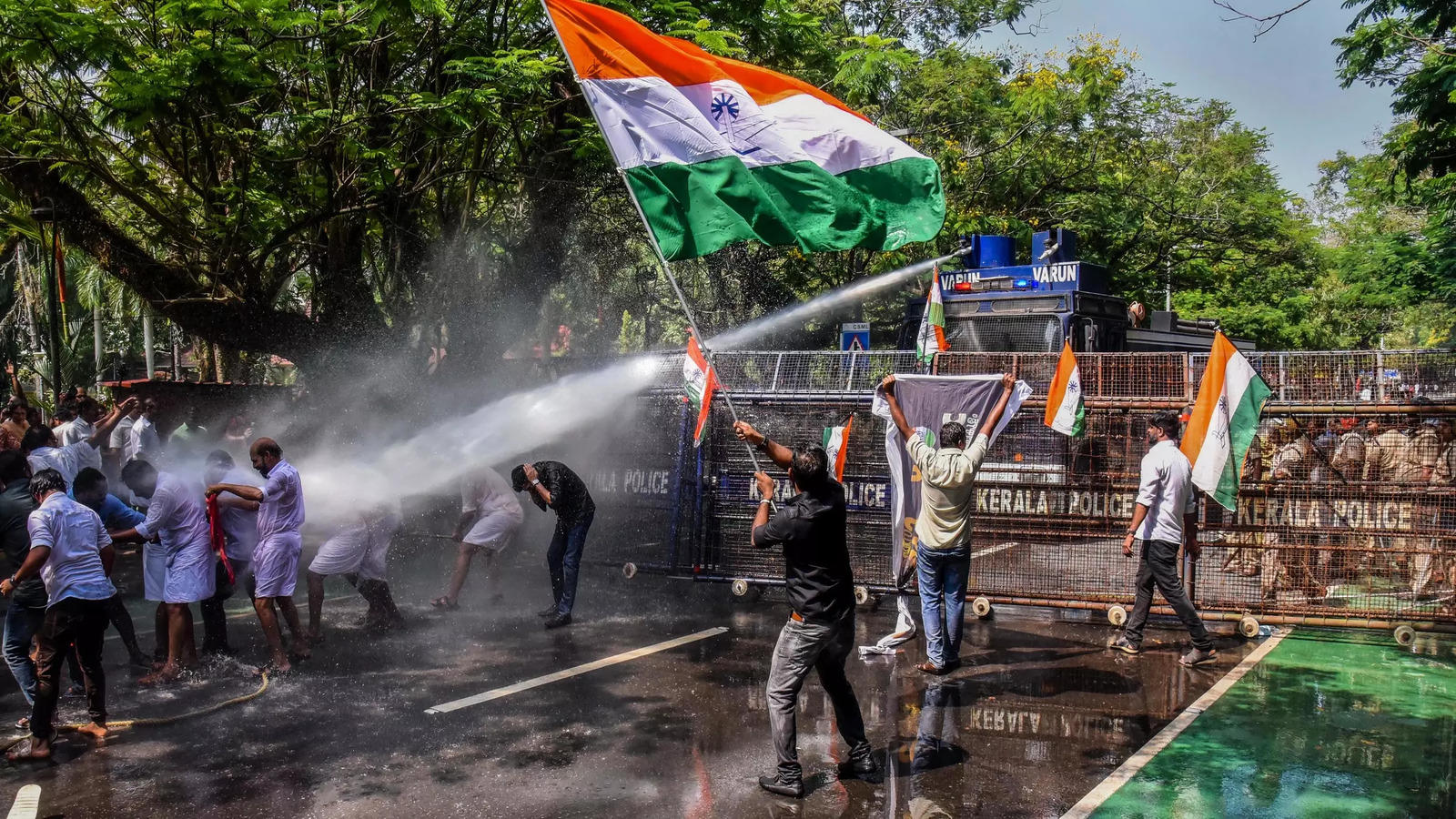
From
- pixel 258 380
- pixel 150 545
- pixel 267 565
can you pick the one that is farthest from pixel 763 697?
pixel 258 380

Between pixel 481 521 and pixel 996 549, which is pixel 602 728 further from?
pixel 996 549

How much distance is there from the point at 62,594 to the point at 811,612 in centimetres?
434

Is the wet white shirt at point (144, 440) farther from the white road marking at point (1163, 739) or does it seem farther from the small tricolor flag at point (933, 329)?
the white road marking at point (1163, 739)

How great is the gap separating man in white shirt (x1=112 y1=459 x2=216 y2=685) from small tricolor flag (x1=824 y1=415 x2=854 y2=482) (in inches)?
180

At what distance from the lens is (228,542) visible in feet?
27.8

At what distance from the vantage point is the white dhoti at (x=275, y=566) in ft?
25.9

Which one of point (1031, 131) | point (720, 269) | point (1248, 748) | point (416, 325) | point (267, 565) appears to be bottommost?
point (1248, 748)

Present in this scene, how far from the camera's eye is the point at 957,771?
598 centimetres

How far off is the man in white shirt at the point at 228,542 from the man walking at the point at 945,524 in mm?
4925

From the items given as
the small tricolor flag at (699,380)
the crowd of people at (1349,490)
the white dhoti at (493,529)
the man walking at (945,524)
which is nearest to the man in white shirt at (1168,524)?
the crowd of people at (1349,490)

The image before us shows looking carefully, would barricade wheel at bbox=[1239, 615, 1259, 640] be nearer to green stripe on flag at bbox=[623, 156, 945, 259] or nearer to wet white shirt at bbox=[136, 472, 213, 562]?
green stripe on flag at bbox=[623, 156, 945, 259]

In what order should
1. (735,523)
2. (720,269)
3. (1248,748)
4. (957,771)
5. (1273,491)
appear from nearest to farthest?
(957,771) → (1248,748) → (1273,491) → (735,523) → (720,269)

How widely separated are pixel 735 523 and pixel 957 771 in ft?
15.8

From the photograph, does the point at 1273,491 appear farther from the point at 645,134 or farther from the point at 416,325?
the point at 416,325
